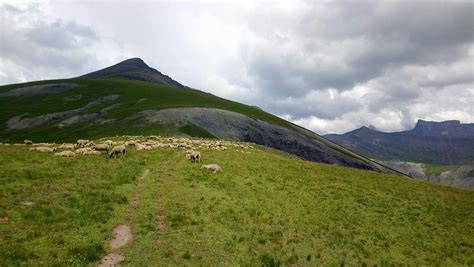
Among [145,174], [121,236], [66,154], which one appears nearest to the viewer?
[121,236]

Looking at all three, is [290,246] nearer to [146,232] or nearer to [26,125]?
[146,232]

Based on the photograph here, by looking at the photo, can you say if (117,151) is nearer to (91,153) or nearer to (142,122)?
(91,153)

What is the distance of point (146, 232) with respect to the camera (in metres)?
22.2

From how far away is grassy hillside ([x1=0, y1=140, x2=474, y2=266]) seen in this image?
20141 mm

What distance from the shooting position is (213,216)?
27.2 meters

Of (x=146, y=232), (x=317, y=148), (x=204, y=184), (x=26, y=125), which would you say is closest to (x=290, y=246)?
(x=146, y=232)

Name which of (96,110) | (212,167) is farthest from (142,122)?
(96,110)

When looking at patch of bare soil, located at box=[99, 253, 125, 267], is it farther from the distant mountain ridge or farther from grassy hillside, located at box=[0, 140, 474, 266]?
the distant mountain ridge

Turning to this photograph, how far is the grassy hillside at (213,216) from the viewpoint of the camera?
20.1m

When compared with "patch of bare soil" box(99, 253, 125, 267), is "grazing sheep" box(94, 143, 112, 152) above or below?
above

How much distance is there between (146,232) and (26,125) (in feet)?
541

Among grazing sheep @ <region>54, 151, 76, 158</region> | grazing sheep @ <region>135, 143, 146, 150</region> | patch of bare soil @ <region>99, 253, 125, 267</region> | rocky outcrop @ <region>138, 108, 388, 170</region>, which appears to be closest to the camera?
patch of bare soil @ <region>99, 253, 125, 267</region>

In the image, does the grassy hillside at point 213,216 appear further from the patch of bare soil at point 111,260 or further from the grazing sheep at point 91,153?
the grazing sheep at point 91,153

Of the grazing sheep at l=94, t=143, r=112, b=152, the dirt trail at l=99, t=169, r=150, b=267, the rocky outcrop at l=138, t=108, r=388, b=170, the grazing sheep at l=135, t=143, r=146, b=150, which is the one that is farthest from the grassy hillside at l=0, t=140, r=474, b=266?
the rocky outcrop at l=138, t=108, r=388, b=170
